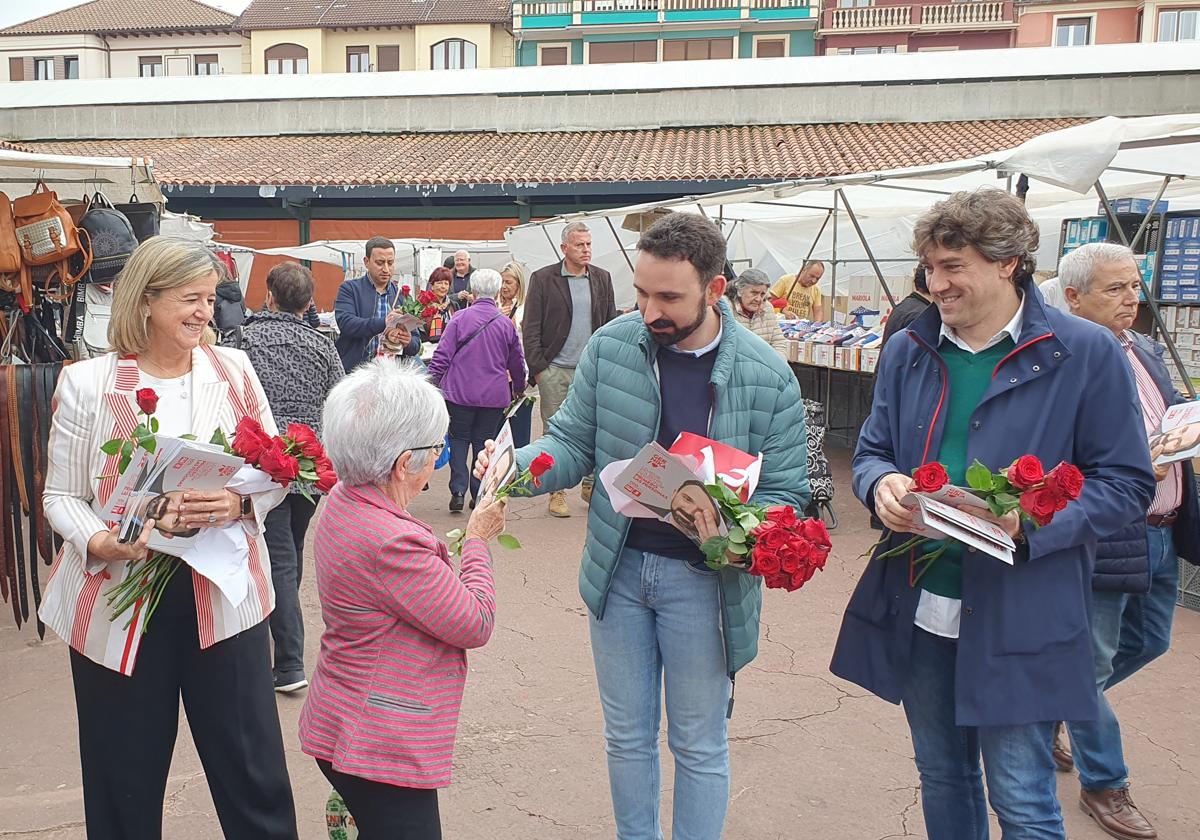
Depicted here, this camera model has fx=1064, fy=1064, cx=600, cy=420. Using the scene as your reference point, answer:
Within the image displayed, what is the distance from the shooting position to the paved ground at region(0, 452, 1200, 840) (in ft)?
11.6

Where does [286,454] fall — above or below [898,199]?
below

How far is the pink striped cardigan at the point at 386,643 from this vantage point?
224 cm

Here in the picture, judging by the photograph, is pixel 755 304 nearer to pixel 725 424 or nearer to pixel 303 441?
pixel 725 424

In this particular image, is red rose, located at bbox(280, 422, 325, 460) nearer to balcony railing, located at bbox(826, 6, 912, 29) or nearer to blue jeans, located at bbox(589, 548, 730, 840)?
blue jeans, located at bbox(589, 548, 730, 840)

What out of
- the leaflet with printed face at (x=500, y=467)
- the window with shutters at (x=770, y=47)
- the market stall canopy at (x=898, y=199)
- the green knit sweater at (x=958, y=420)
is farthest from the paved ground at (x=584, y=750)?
the window with shutters at (x=770, y=47)

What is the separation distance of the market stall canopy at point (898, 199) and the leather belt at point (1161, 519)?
3.35 meters

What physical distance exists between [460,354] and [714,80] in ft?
72.0

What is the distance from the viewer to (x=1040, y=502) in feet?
7.29

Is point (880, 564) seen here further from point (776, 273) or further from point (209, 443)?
point (776, 273)

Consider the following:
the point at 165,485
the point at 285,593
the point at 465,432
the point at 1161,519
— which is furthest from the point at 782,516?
the point at 465,432

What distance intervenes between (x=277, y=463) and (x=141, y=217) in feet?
13.9

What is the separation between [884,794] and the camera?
3.71 meters

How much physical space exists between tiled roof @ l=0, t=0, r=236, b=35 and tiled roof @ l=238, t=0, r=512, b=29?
1723 mm

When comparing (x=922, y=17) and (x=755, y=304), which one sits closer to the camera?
(x=755, y=304)
